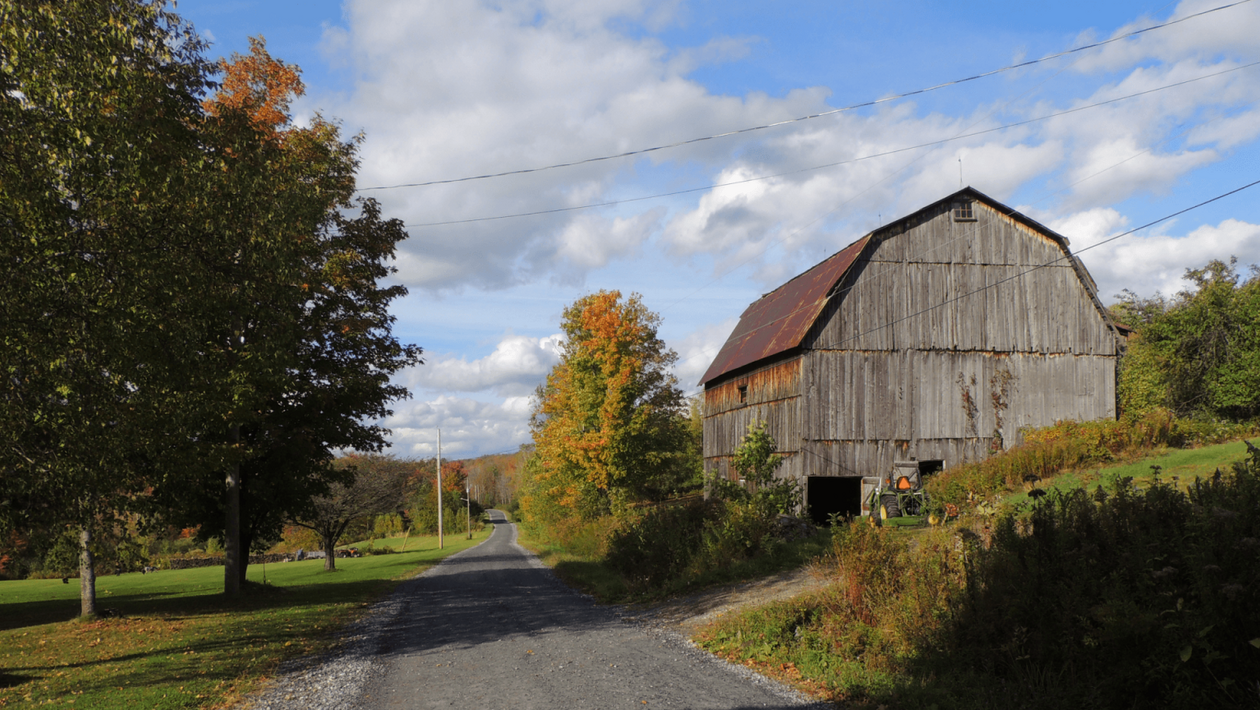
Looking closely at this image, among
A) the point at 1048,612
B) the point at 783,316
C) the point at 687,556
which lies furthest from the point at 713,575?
the point at 783,316

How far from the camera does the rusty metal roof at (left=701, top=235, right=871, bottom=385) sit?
86.9ft

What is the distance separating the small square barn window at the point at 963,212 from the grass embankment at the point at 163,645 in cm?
2354

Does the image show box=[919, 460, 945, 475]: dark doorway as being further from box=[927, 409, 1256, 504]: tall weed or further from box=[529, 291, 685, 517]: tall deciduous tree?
box=[529, 291, 685, 517]: tall deciduous tree

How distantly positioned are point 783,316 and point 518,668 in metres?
22.3

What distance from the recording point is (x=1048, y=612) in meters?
7.87

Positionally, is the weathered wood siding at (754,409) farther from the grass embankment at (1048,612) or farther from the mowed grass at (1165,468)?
the grass embankment at (1048,612)

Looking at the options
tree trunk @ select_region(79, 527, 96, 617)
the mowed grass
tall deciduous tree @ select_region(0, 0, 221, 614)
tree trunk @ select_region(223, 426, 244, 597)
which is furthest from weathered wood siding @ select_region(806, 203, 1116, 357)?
tree trunk @ select_region(79, 527, 96, 617)

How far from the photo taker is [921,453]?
25922 mm

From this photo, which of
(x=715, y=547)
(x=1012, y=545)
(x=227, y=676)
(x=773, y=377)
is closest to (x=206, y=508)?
(x=227, y=676)

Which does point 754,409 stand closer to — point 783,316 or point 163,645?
point 783,316

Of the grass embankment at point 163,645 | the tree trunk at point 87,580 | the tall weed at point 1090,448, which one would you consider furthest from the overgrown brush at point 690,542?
the tree trunk at point 87,580

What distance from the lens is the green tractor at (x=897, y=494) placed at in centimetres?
2302

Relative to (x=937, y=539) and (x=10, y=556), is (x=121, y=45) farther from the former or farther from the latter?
(x=10, y=556)

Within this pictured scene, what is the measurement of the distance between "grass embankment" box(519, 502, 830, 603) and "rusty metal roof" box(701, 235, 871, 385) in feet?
28.9
